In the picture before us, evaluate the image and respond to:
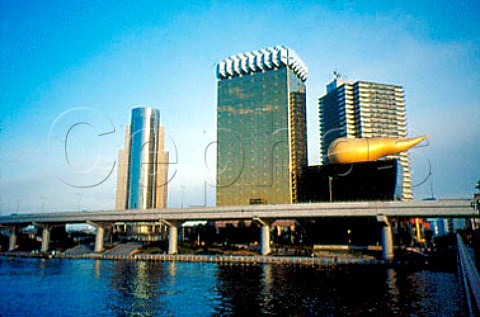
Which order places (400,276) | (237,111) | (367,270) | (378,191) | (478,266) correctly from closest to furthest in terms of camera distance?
(478,266) < (400,276) < (367,270) < (378,191) < (237,111)

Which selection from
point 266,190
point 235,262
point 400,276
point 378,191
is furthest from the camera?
point 266,190

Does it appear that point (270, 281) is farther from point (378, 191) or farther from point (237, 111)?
point (237, 111)

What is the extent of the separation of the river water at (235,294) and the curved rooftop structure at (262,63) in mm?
136166

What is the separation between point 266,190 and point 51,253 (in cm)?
9474

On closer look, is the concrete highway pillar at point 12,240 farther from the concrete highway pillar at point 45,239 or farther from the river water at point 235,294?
the river water at point 235,294

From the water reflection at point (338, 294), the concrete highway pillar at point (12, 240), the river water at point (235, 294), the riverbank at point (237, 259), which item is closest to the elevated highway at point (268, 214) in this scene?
the riverbank at point (237, 259)

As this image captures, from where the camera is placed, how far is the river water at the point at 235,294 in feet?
106

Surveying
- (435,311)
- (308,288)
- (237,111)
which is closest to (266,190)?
(237,111)

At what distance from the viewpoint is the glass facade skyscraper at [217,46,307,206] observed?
171 m

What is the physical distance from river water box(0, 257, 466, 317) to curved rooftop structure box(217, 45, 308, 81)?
136 meters

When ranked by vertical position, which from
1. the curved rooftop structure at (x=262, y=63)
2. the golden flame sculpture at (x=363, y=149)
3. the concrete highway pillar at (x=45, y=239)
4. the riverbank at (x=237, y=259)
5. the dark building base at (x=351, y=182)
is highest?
the curved rooftop structure at (x=262, y=63)

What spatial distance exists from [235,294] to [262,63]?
15563cm

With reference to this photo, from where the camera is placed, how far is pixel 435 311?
3188cm

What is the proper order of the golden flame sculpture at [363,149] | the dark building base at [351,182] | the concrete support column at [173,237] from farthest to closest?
the golden flame sculpture at [363,149] < the dark building base at [351,182] < the concrete support column at [173,237]
